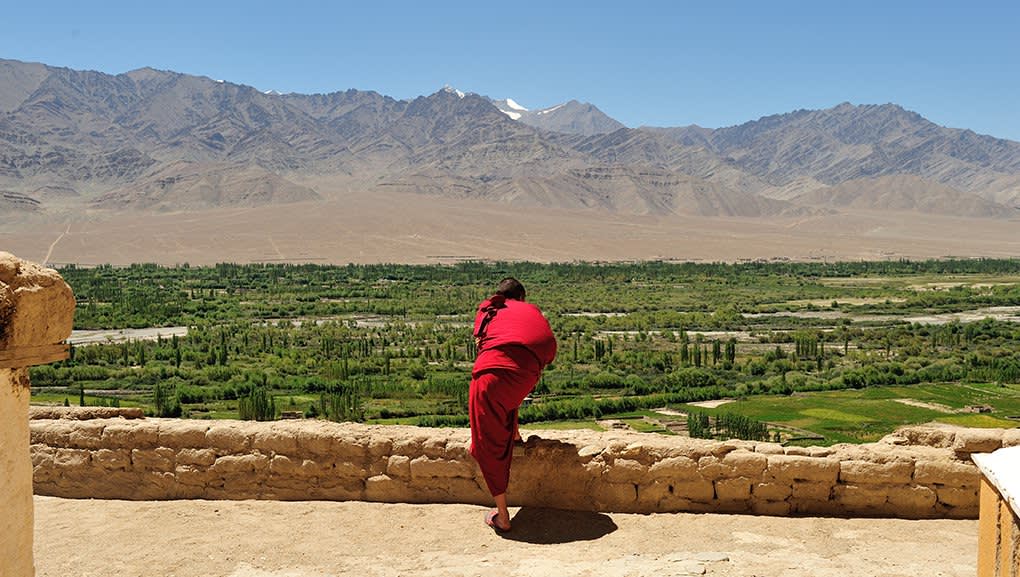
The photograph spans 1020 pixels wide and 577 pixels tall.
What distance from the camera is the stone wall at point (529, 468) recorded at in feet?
23.3

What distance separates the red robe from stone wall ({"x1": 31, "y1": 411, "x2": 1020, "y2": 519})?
503mm

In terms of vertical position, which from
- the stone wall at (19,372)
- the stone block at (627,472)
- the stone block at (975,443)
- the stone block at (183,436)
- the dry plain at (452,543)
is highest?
the stone wall at (19,372)

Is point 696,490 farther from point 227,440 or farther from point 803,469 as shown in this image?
point 227,440

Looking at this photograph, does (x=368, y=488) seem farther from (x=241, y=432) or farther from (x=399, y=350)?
(x=399, y=350)

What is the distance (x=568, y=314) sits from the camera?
52562 mm

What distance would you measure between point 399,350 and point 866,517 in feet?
103

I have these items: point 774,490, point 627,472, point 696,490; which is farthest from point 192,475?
point 774,490

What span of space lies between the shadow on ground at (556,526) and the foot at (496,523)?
0.04m

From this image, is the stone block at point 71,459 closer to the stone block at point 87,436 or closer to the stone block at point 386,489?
the stone block at point 87,436

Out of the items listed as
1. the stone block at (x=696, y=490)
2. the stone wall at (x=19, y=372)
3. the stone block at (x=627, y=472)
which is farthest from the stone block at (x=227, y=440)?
the stone block at (x=696, y=490)

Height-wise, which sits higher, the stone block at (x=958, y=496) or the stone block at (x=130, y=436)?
the stone block at (x=130, y=436)

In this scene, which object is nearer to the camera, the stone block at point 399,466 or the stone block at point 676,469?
the stone block at point 676,469

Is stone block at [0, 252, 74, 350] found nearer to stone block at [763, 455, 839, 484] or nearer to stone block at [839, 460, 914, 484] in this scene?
stone block at [763, 455, 839, 484]

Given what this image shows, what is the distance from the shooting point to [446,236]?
4385 inches
